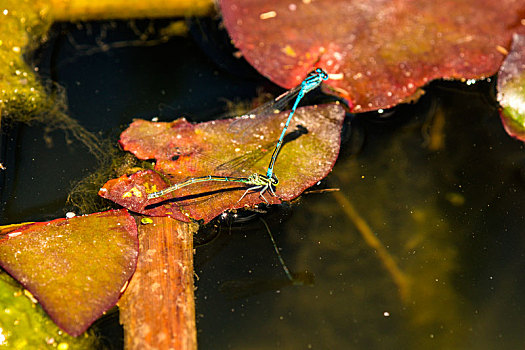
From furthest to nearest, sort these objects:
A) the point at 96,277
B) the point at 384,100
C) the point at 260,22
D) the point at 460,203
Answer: the point at 260,22
the point at 384,100
the point at 460,203
the point at 96,277

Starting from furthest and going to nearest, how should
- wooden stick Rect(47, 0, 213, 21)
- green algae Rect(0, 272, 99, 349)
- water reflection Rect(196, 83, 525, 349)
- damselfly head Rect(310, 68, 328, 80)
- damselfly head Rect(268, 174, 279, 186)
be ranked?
→ wooden stick Rect(47, 0, 213, 21)
damselfly head Rect(310, 68, 328, 80)
damselfly head Rect(268, 174, 279, 186)
water reflection Rect(196, 83, 525, 349)
green algae Rect(0, 272, 99, 349)

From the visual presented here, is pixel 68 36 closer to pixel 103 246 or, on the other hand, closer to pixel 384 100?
pixel 103 246

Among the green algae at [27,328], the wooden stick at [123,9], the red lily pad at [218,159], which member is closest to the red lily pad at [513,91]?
the red lily pad at [218,159]

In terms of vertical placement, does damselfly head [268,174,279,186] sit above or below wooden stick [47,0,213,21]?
below


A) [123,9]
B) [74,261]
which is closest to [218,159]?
[74,261]

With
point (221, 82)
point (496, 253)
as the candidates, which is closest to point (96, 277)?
point (221, 82)

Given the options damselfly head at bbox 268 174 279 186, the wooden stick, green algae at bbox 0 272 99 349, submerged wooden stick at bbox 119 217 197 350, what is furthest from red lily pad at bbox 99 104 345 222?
the wooden stick

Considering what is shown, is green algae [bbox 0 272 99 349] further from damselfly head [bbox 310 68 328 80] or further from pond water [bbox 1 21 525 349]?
damselfly head [bbox 310 68 328 80]
